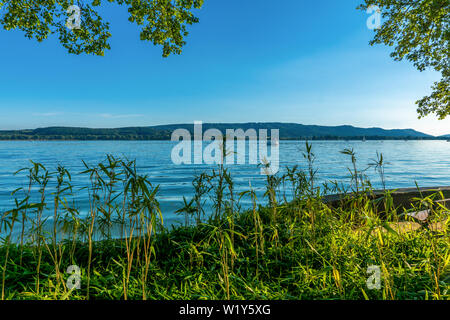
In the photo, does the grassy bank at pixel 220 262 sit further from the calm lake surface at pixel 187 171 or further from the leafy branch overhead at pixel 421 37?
the leafy branch overhead at pixel 421 37

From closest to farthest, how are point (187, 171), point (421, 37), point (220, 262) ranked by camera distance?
point (220, 262) → point (421, 37) → point (187, 171)

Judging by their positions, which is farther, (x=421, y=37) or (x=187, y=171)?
(x=187, y=171)

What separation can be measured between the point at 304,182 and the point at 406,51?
33.1 ft

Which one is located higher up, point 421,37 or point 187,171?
point 421,37

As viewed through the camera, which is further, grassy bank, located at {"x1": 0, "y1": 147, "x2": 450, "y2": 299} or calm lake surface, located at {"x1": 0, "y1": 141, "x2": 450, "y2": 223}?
calm lake surface, located at {"x1": 0, "y1": 141, "x2": 450, "y2": 223}

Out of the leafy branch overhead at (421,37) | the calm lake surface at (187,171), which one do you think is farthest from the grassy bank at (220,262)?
the leafy branch overhead at (421,37)

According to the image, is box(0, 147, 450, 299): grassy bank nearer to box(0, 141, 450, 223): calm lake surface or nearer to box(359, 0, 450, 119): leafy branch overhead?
box(0, 141, 450, 223): calm lake surface

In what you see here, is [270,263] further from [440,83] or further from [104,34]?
[440,83]

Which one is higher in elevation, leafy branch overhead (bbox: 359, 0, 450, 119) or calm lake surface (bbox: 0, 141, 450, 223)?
leafy branch overhead (bbox: 359, 0, 450, 119)

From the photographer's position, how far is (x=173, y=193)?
35.2 feet

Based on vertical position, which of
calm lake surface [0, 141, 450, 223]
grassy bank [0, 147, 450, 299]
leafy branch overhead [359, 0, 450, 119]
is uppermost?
leafy branch overhead [359, 0, 450, 119]

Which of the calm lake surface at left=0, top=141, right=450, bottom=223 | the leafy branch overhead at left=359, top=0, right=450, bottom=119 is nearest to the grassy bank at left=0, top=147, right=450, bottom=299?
the calm lake surface at left=0, top=141, right=450, bottom=223
